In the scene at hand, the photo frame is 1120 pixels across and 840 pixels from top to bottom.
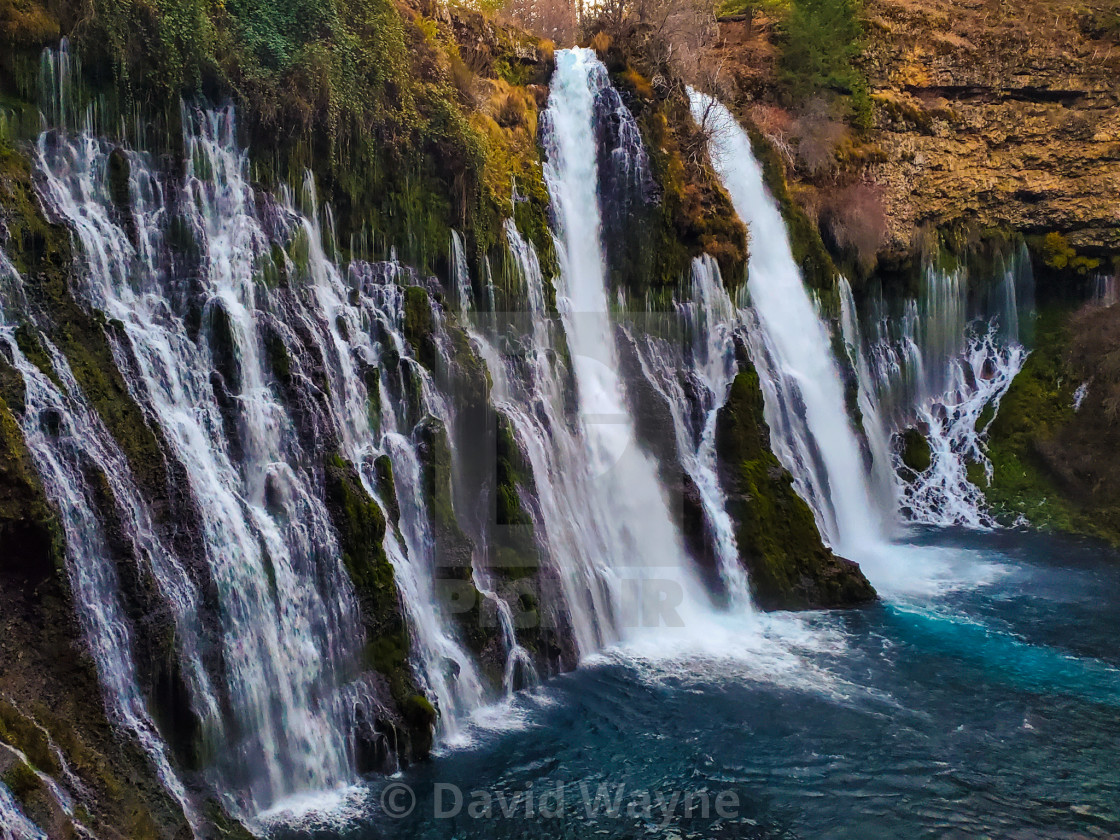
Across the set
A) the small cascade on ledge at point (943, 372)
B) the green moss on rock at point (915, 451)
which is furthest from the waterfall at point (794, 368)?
the green moss on rock at point (915, 451)

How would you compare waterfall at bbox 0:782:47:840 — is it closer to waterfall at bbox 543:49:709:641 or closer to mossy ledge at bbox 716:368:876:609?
waterfall at bbox 543:49:709:641

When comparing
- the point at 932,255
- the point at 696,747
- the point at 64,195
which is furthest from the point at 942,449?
the point at 64,195

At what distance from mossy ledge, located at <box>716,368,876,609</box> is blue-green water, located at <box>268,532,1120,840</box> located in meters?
0.61

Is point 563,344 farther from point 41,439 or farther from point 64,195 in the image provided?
point 41,439

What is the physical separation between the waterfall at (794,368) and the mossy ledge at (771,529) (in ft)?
4.89

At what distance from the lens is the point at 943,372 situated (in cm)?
2581

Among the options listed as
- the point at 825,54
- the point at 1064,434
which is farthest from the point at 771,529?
the point at 825,54

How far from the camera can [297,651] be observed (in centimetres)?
1039

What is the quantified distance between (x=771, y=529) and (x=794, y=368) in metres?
5.28

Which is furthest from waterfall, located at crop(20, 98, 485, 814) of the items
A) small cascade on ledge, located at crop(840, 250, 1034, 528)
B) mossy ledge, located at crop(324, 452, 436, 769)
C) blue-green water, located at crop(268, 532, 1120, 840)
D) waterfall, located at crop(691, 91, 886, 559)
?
small cascade on ledge, located at crop(840, 250, 1034, 528)

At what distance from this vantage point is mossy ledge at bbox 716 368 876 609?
16.3 metres

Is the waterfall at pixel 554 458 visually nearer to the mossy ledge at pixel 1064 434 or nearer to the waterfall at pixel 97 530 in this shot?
the waterfall at pixel 97 530

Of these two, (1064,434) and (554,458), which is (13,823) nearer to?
(554,458)

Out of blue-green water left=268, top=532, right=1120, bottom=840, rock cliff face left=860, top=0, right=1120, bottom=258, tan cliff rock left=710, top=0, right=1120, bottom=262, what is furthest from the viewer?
rock cliff face left=860, top=0, right=1120, bottom=258
